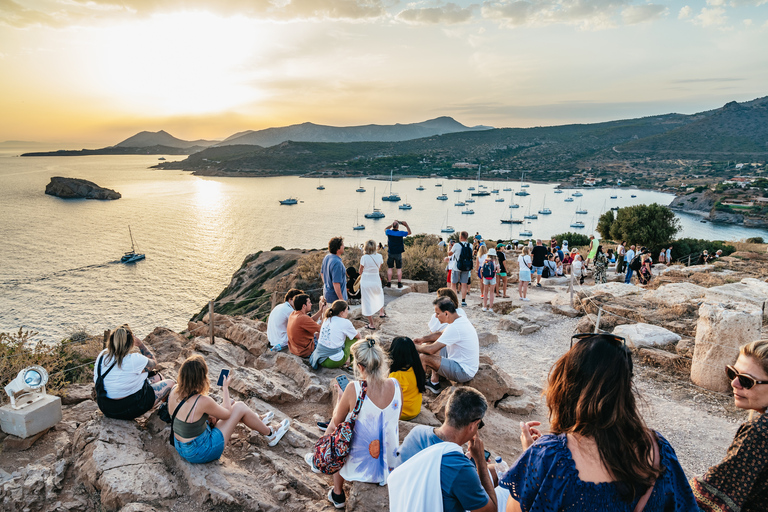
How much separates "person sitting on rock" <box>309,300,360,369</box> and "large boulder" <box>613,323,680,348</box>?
518 cm

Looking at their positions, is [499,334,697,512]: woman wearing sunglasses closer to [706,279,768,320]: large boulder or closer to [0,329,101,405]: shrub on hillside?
[0,329,101,405]: shrub on hillside

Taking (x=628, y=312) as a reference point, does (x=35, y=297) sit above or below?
below

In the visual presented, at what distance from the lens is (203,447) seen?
3.74 metres

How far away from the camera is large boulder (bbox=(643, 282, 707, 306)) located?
9188 mm

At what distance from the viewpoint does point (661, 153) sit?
12912 cm

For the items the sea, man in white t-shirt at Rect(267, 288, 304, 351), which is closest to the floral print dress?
man in white t-shirt at Rect(267, 288, 304, 351)

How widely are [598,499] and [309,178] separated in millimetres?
143162

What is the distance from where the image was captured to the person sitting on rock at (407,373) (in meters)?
4.31

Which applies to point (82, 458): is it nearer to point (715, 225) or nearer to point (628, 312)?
point (628, 312)

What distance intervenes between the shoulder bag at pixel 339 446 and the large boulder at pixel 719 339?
5.95 m

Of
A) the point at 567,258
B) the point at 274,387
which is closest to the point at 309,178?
the point at 567,258

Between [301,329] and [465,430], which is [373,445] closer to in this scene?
[465,430]

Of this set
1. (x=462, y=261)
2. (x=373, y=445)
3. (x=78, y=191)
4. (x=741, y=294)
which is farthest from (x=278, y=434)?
(x=78, y=191)

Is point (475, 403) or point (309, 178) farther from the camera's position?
point (309, 178)
